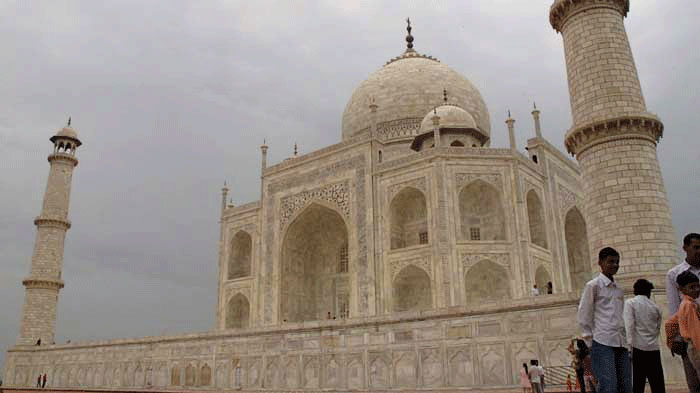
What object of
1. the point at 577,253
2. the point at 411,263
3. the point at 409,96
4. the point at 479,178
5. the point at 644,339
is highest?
the point at 409,96

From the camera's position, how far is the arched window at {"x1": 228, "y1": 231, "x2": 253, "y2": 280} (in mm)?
23109

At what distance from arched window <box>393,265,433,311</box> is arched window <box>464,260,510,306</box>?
1275 mm

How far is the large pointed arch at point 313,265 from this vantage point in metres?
20.7

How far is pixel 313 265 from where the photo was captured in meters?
22.0

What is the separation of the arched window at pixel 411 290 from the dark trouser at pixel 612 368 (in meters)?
13.4

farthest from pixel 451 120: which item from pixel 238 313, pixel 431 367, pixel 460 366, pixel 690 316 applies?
pixel 690 316

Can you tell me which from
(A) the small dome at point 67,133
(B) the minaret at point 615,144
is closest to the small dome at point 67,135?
(A) the small dome at point 67,133

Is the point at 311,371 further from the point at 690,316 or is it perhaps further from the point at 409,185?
the point at 690,316

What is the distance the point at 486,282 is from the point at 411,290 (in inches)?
95.3

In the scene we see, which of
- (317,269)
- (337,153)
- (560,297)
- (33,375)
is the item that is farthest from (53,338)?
(560,297)

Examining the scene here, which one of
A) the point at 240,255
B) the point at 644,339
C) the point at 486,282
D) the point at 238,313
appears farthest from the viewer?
the point at 240,255

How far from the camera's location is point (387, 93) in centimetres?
2478

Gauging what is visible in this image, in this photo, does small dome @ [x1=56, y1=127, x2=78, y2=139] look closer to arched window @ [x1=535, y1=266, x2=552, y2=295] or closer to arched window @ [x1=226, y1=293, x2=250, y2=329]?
arched window @ [x1=226, y1=293, x2=250, y2=329]

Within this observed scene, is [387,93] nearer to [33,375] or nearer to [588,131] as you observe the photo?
[588,131]
